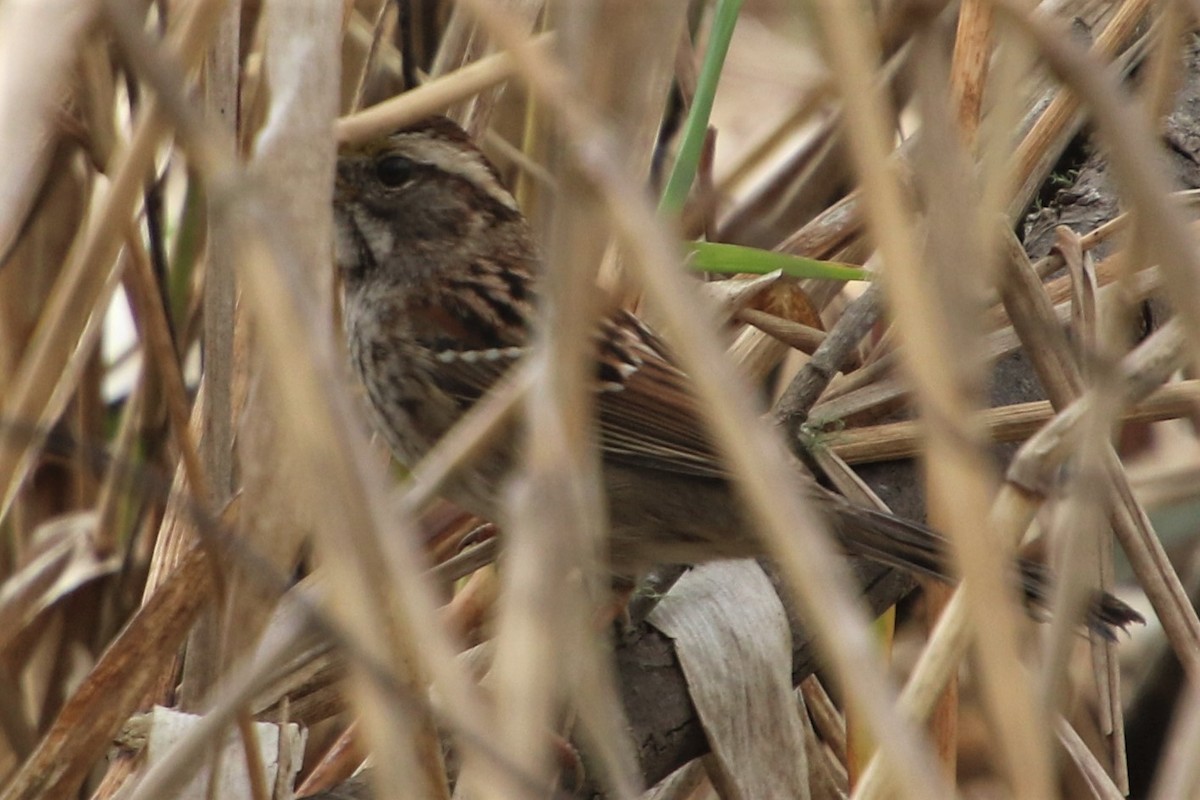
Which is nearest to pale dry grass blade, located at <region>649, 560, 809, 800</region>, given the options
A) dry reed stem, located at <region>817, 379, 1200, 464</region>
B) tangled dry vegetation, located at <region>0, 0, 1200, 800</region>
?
tangled dry vegetation, located at <region>0, 0, 1200, 800</region>

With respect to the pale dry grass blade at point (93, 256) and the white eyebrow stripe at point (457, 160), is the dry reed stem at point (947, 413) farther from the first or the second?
the white eyebrow stripe at point (457, 160)

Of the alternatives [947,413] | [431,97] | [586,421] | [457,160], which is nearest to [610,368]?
[457,160]

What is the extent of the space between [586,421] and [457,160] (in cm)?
120

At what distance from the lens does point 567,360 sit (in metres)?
0.83

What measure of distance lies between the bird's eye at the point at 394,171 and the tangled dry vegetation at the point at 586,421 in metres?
0.10

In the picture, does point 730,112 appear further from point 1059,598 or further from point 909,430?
point 1059,598

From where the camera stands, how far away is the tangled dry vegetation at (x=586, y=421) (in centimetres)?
79

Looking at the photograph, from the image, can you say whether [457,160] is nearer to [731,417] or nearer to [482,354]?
[482,354]

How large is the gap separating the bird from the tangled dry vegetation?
7 cm

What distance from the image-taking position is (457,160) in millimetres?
2035

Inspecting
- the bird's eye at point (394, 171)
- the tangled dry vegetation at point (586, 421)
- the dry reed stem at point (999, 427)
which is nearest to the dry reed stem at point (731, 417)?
the tangled dry vegetation at point (586, 421)

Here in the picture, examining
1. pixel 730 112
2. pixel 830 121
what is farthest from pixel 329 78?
pixel 730 112

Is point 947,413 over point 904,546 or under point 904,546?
over

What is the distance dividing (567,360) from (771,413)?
3.32 feet
